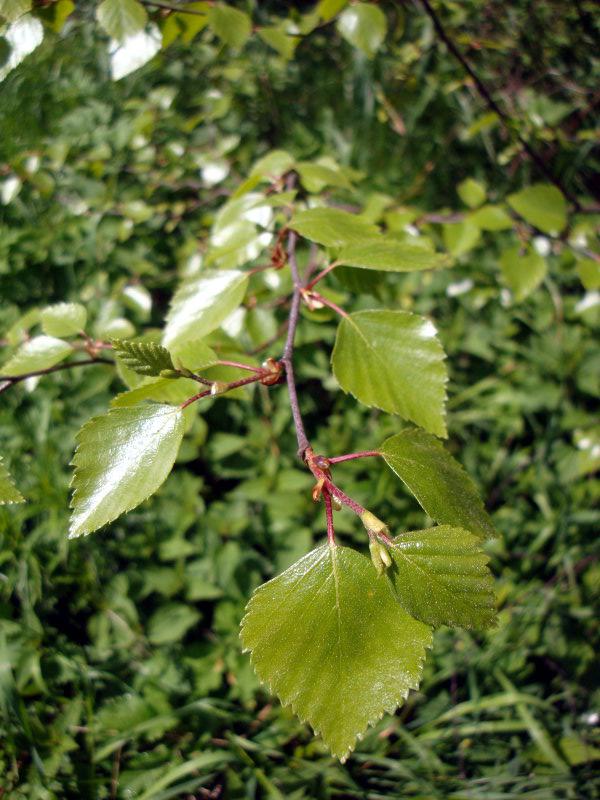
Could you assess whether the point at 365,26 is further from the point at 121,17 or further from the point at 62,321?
the point at 62,321

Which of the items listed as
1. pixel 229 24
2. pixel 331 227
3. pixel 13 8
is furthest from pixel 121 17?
pixel 331 227

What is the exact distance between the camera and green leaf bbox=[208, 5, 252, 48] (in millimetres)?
859

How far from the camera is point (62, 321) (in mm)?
750

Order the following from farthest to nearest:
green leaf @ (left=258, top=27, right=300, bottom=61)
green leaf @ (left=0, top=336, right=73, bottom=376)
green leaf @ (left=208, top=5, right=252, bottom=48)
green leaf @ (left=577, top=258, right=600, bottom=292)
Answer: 1. green leaf @ (left=577, top=258, right=600, bottom=292)
2. green leaf @ (left=258, top=27, right=300, bottom=61)
3. green leaf @ (left=208, top=5, right=252, bottom=48)
4. green leaf @ (left=0, top=336, right=73, bottom=376)

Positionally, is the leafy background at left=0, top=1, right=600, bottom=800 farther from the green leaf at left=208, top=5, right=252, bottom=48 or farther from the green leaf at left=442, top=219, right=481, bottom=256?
the green leaf at left=208, top=5, right=252, bottom=48

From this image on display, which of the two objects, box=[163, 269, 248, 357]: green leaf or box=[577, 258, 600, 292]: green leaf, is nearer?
box=[163, 269, 248, 357]: green leaf

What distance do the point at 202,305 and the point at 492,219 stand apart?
86 cm

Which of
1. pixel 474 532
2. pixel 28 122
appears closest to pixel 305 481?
pixel 474 532

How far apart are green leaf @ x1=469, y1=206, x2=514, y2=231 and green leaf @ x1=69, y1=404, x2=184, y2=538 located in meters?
1.01

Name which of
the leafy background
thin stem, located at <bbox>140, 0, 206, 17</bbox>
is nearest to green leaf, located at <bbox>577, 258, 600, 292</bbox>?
the leafy background

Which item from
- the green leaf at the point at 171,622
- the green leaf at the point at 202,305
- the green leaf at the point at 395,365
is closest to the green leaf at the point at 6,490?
the green leaf at the point at 202,305

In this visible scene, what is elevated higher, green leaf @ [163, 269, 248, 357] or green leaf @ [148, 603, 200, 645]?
green leaf @ [163, 269, 248, 357]

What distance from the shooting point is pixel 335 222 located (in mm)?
680

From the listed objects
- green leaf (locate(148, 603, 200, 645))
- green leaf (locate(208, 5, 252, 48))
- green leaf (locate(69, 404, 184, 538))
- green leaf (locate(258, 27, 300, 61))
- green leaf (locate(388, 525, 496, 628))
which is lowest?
green leaf (locate(148, 603, 200, 645))
